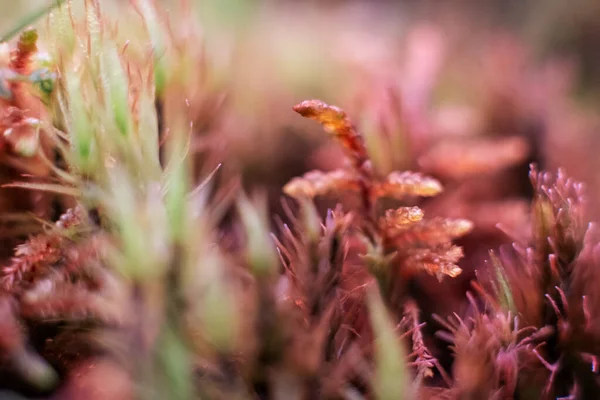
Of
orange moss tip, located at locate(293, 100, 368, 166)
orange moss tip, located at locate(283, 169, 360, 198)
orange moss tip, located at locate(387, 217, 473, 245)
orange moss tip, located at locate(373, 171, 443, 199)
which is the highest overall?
orange moss tip, located at locate(293, 100, 368, 166)

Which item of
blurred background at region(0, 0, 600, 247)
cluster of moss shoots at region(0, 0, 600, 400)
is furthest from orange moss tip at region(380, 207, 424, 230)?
blurred background at region(0, 0, 600, 247)

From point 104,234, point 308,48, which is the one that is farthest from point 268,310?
point 308,48

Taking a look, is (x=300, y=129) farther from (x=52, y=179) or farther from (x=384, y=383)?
(x=384, y=383)

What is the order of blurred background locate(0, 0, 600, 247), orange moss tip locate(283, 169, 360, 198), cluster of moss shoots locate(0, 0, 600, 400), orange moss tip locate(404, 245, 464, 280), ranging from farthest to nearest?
blurred background locate(0, 0, 600, 247)
orange moss tip locate(283, 169, 360, 198)
orange moss tip locate(404, 245, 464, 280)
cluster of moss shoots locate(0, 0, 600, 400)

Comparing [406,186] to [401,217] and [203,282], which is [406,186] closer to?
[401,217]

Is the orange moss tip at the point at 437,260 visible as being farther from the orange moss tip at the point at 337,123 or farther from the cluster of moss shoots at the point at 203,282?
the orange moss tip at the point at 337,123

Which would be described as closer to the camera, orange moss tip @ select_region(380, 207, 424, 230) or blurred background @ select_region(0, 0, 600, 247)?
orange moss tip @ select_region(380, 207, 424, 230)

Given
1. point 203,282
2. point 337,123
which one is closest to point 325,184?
point 337,123

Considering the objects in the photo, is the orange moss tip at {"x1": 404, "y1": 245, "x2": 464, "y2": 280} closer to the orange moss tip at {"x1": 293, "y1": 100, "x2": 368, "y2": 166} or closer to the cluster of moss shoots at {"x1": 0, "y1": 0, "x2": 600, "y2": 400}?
the cluster of moss shoots at {"x1": 0, "y1": 0, "x2": 600, "y2": 400}
